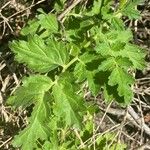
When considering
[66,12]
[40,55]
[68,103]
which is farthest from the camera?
[66,12]

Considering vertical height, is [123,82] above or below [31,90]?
below

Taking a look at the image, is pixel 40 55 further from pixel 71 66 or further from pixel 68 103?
pixel 68 103

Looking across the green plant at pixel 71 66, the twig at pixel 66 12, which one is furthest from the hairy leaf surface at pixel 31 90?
the twig at pixel 66 12

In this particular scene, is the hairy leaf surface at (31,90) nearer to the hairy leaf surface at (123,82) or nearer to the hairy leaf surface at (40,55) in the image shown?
the hairy leaf surface at (40,55)

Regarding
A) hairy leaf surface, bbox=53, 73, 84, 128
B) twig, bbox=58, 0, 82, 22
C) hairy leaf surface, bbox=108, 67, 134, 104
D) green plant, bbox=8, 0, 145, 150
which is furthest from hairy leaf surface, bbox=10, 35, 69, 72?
twig, bbox=58, 0, 82, 22

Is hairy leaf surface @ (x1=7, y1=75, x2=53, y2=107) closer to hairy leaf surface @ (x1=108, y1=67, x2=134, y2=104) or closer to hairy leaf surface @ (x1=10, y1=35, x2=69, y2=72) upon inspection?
hairy leaf surface @ (x1=10, y1=35, x2=69, y2=72)

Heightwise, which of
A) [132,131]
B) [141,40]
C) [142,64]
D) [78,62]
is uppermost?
[78,62]

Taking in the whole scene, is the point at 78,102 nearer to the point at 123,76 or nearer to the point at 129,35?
the point at 123,76

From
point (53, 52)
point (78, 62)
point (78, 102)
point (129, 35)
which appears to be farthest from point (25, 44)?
point (129, 35)

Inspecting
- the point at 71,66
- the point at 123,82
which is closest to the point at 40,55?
the point at 71,66
